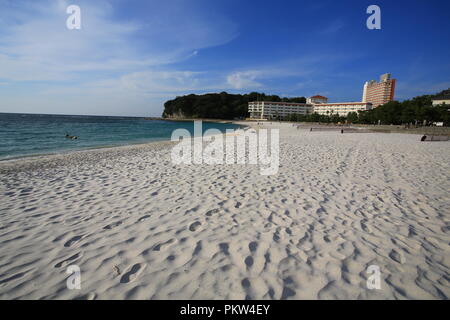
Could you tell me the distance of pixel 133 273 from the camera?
229 centimetres

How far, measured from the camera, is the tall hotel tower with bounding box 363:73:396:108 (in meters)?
128

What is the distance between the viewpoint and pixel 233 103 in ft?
451

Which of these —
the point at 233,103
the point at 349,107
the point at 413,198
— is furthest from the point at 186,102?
the point at 413,198

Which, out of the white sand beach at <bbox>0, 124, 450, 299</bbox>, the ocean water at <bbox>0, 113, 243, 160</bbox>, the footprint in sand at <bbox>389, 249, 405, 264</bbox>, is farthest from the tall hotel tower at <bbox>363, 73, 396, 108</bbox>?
the footprint in sand at <bbox>389, 249, 405, 264</bbox>

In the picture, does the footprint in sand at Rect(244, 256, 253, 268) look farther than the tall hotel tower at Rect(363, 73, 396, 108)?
No

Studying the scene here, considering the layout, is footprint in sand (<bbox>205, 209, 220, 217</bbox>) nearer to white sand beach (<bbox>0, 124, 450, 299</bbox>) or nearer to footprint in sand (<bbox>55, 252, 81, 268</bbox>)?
→ white sand beach (<bbox>0, 124, 450, 299</bbox>)

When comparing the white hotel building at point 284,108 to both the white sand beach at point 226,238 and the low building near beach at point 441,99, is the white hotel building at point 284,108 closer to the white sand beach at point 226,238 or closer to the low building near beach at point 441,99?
the low building near beach at point 441,99

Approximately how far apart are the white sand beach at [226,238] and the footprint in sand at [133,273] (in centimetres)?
1

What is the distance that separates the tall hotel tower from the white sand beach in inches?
6264

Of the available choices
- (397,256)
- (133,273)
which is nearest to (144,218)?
(133,273)

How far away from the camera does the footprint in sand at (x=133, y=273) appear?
2.20 m
